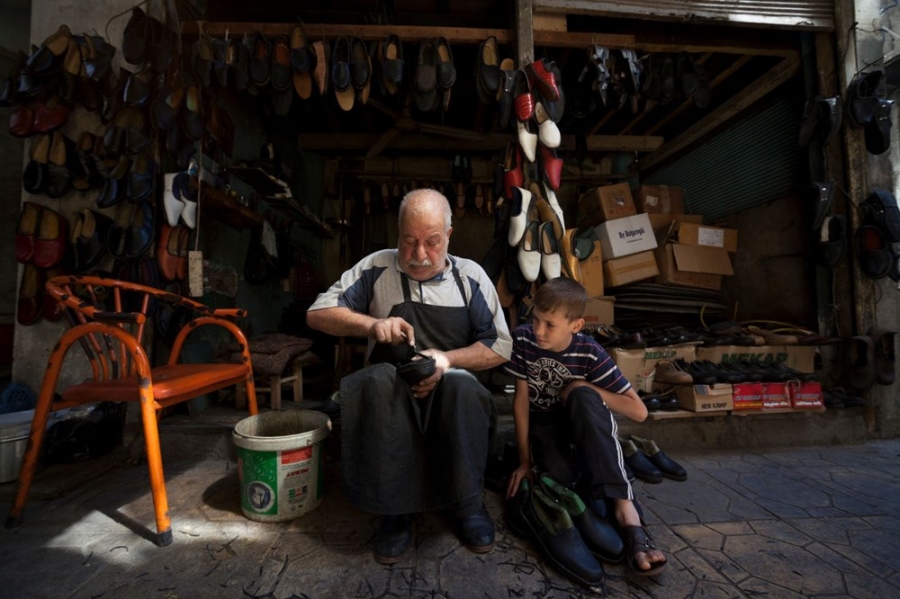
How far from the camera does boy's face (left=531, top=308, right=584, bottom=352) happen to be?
1724 millimetres

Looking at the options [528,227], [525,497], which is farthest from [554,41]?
[525,497]

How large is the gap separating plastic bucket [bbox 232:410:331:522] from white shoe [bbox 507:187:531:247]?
1.97 m

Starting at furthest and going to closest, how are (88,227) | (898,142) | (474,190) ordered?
(474,190) < (898,142) < (88,227)

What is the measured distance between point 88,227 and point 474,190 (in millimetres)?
5093

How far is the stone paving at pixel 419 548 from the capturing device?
131cm

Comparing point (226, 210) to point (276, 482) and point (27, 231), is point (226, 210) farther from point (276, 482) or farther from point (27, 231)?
point (276, 482)

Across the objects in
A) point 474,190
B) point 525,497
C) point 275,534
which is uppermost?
point 474,190

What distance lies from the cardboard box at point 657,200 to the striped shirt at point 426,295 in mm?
3745

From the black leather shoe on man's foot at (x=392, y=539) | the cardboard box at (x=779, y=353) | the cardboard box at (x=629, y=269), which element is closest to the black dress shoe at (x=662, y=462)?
the cardboard box at (x=779, y=353)

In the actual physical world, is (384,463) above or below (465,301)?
below

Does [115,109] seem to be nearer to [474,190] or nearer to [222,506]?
[222,506]

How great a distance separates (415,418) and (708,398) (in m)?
2.40

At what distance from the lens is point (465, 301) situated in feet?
6.10

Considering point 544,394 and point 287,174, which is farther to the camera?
point 287,174
